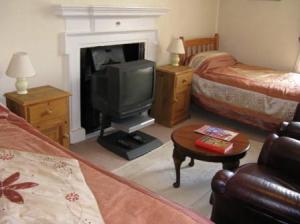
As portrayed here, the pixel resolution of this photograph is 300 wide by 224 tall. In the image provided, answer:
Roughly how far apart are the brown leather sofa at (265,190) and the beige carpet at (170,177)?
1.78 ft

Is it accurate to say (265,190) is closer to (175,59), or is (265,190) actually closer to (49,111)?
(49,111)

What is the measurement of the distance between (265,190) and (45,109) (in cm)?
174

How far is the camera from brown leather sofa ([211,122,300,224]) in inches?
62.8

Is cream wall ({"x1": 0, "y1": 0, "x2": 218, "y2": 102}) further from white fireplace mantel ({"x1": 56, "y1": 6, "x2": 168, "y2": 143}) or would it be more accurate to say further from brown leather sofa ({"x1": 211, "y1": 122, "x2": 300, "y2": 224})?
brown leather sofa ({"x1": 211, "y1": 122, "x2": 300, "y2": 224})

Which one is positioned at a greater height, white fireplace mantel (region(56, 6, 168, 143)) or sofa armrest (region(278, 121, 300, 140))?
white fireplace mantel (region(56, 6, 168, 143))

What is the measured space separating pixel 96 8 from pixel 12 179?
217cm

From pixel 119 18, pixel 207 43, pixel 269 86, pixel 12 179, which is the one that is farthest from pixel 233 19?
pixel 12 179

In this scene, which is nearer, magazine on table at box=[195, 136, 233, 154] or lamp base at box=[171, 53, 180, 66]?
magazine on table at box=[195, 136, 233, 154]

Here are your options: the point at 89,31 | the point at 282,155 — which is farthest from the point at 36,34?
the point at 282,155

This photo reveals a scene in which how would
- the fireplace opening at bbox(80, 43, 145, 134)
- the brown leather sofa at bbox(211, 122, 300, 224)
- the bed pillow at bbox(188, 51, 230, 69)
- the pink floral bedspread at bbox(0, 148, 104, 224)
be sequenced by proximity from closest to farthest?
the pink floral bedspread at bbox(0, 148, 104, 224) < the brown leather sofa at bbox(211, 122, 300, 224) < the fireplace opening at bbox(80, 43, 145, 134) < the bed pillow at bbox(188, 51, 230, 69)

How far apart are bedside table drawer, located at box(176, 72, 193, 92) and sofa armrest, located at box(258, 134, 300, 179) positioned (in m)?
1.70

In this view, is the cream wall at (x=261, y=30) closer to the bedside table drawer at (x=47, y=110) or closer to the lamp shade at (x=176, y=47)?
the lamp shade at (x=176, y=47)

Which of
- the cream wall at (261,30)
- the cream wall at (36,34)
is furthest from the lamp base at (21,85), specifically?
the cream wall at (261,30)

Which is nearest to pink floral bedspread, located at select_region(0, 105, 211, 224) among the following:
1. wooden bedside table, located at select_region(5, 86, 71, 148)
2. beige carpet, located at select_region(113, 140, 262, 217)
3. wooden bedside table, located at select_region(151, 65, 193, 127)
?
wooden bedside table, located at select_region(5, 86, 71, 148)
